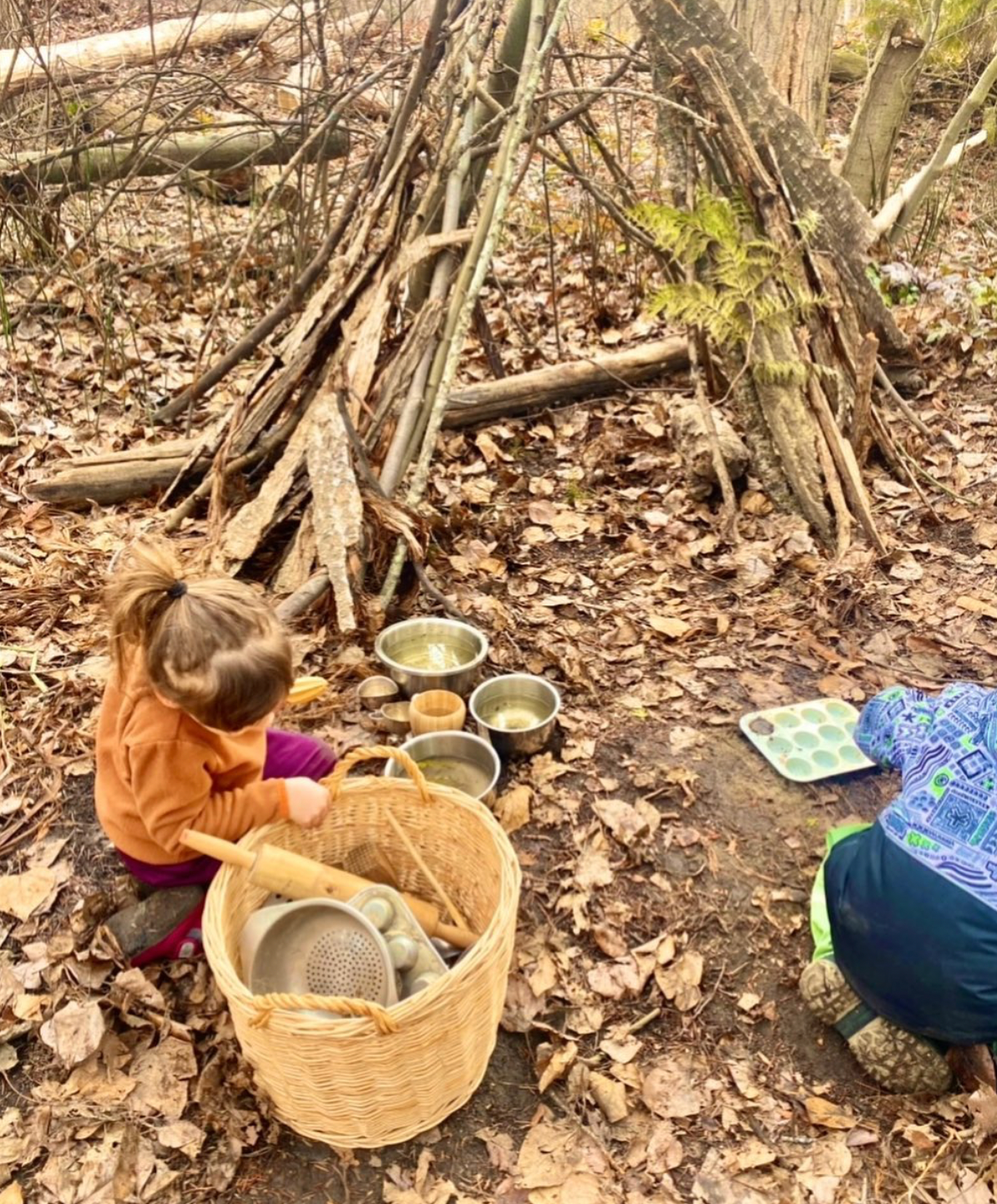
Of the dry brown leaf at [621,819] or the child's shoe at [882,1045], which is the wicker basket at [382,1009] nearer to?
the dry brown leaf at [621,819]

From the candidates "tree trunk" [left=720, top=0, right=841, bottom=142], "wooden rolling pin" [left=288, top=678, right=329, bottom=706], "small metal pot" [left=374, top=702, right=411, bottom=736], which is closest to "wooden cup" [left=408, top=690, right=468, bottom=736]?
"small metal pot" [left=374, top=702, right=411, bottom=736]

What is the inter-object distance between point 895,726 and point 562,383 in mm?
2859

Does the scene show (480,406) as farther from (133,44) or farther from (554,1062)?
(133,44)

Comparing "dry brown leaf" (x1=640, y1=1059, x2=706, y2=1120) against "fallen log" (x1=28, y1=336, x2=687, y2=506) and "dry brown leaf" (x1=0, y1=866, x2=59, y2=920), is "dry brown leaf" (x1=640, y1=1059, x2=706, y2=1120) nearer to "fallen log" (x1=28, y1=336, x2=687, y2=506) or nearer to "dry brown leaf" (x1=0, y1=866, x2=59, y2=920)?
"dry brown leaf" (x1=0, y1=866, x2=59, y2=920)

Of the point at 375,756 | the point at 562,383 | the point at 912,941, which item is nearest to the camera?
the point at 912,941

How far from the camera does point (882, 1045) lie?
2082mm

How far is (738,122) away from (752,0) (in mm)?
2712

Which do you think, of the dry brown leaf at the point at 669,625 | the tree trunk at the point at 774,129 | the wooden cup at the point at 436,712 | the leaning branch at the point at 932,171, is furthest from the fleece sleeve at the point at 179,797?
the leaning branch at the point at 932,171

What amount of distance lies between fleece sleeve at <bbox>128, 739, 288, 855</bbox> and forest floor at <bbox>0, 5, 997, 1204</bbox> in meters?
0.45

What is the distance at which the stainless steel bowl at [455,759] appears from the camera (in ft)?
8.88

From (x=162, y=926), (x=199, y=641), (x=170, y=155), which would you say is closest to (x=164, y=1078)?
(x=162, y=926)

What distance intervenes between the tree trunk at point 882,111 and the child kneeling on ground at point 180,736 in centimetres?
523

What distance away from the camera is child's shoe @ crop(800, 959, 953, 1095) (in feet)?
6.78

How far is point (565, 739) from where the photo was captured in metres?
2.90
